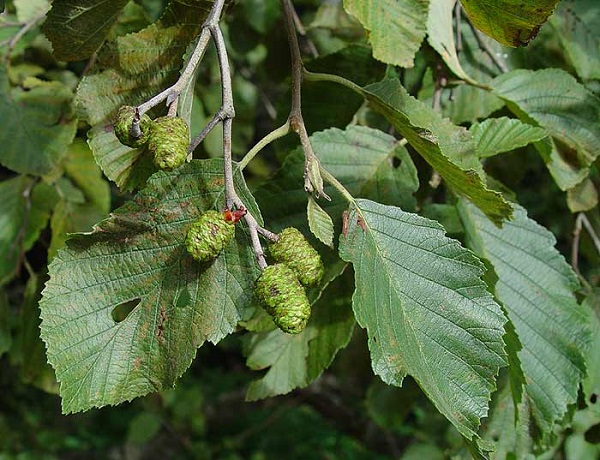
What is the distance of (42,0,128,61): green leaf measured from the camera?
3.93 ft

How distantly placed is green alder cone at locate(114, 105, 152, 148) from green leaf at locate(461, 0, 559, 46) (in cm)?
47

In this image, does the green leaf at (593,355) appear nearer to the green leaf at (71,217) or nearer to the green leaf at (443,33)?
the green leaf at (443,33)

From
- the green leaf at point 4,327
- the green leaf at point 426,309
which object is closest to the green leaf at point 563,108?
the green leaf at point 426,309

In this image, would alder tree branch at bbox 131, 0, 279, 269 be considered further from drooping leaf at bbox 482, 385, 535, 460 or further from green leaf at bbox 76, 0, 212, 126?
drooping leaf at bbox 482, 385, 535, 460

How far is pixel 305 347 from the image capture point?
145 cm

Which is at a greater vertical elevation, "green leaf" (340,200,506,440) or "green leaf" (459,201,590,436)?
"green leaf" (340,200,506,440)

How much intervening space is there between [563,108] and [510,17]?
497 millimetres

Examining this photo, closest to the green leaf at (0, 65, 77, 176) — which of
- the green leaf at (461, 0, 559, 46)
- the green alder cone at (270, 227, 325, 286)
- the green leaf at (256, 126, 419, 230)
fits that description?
the green leaf at (256, 126, 419, 230)

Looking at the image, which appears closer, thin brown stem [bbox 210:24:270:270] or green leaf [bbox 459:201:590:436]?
thin brown stem [bbox 210:24:270:270]

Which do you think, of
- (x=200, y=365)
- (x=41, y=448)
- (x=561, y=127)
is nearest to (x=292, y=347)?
(x=561, y=127)

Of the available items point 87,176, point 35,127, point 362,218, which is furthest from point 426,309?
point 87,176

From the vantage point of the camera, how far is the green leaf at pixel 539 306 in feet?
4.51

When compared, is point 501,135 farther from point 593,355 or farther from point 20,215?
point 20,215

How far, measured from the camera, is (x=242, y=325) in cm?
127
